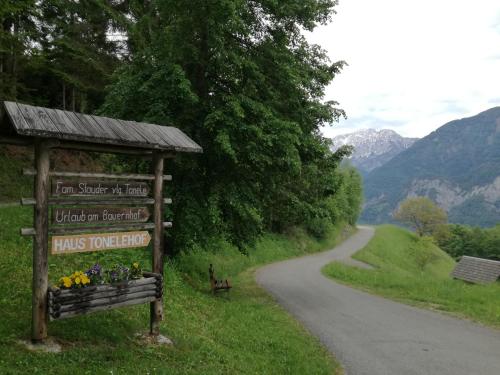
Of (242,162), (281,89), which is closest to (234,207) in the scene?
(242,162)

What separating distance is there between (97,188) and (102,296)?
202 centimetres

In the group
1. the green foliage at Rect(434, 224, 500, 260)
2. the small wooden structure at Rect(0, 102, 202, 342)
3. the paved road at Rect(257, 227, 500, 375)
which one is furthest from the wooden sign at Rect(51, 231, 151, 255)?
the green foliage at Rect(434, 224, 500, 260)

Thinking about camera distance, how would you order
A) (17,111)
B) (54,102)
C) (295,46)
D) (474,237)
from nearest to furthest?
(17,111), (295,46), (54,102), (474,237)

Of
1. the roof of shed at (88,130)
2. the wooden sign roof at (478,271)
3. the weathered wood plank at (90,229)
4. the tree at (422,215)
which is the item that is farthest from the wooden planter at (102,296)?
the tree at (422,215)

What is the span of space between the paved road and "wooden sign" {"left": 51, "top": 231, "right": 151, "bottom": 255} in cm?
565

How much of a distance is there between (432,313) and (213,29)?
504 inches

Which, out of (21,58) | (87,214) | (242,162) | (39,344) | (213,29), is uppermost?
(21,58)

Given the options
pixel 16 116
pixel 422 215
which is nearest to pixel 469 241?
pixel 422 215

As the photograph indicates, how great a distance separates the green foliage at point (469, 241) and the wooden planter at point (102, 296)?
99689mm

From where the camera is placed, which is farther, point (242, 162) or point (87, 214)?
point (242, 162)

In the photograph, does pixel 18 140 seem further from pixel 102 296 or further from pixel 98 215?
pixel 102 296

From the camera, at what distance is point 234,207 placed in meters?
16.0

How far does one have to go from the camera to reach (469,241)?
99.8 metres

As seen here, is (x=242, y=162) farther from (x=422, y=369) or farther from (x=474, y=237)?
(x=474, y=237)
